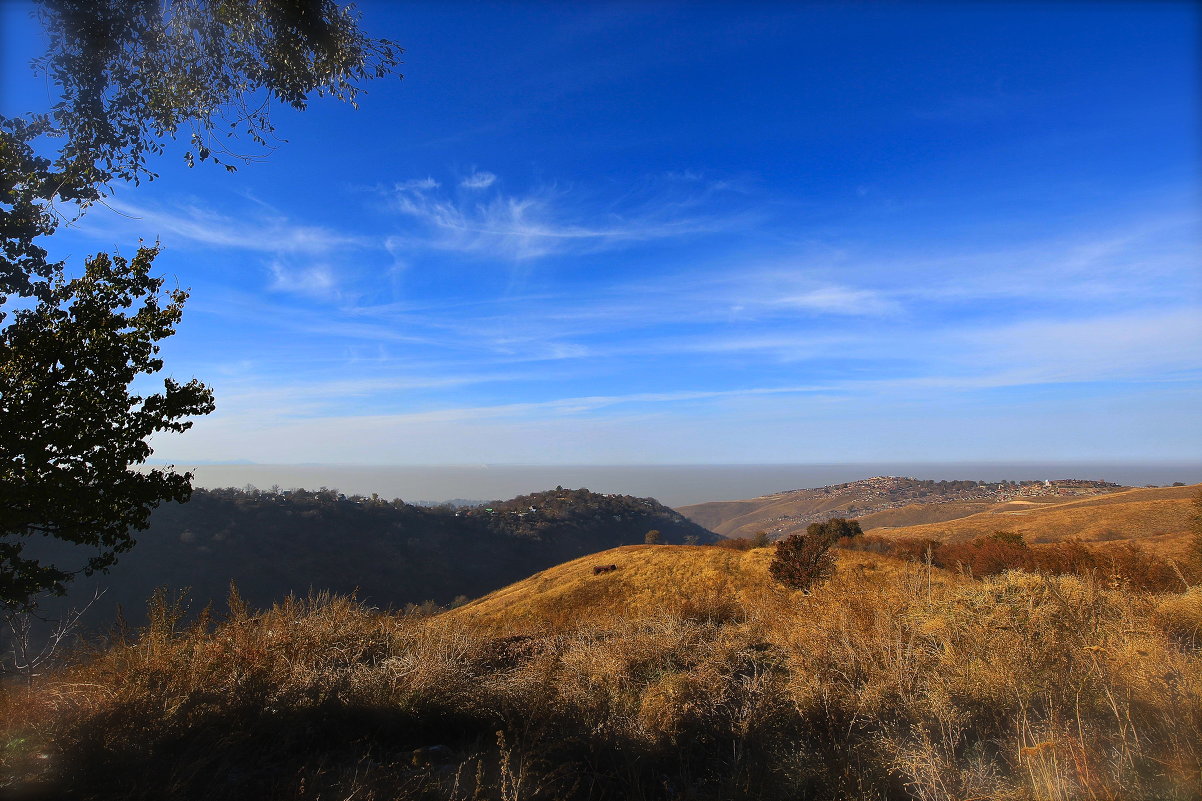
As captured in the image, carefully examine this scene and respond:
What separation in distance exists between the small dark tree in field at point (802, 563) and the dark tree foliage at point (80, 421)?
52.2 feet

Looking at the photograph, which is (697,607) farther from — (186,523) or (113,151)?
(186,523)

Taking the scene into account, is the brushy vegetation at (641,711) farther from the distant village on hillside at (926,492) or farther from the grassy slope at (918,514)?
the distant village on hillside at (926,492)

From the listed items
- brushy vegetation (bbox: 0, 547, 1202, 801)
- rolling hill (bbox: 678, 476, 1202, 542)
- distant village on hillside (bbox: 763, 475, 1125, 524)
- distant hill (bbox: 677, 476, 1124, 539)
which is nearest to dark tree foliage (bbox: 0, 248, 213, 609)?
brushy vegetation (bbox: 0, 547, 1202, 801)

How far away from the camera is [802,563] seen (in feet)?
56.8

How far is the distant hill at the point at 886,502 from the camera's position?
66.9 meters

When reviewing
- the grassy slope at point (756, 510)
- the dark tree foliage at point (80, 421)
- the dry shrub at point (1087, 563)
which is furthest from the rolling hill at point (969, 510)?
the dark tree foliage at point (80, 421)

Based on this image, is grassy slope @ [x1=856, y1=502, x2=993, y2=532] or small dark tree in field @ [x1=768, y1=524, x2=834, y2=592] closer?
small dark tree in field @ [x1=768, y1=524, x2=834, y2=592]

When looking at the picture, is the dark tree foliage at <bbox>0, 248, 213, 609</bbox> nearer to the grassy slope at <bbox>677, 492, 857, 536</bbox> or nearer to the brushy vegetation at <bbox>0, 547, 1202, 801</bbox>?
the brushy vegetation at <bbox>0, 547, 1202, 801</bbox>

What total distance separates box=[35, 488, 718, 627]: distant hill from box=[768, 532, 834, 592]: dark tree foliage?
1032 inches

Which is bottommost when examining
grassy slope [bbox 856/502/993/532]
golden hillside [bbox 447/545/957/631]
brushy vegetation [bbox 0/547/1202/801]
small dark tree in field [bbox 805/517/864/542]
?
grassy slope [bbox 856/502/993/532]

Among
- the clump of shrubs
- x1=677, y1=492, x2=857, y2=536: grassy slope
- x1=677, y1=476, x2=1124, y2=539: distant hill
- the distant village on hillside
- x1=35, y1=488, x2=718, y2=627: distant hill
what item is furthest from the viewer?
x1=677, y1=492, x2=857, y2=536: grassy slope

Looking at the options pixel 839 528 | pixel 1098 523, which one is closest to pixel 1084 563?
pixel 839 528

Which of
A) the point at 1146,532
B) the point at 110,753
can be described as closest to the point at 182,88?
the point at 110,753

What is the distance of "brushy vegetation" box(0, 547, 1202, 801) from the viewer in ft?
9.83
